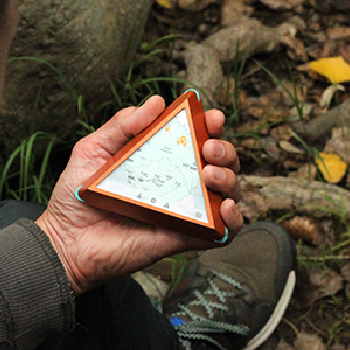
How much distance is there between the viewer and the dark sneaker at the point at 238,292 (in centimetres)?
143

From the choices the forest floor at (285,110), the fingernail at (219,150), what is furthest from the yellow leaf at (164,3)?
the fingernail at (219,150)

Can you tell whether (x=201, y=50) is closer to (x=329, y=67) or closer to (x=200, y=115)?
(x=329, y=67)

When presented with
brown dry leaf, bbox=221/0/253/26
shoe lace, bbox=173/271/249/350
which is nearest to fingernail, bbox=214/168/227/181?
shoe lace, bbox=173/271/249/350

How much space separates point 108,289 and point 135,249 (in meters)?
0.25

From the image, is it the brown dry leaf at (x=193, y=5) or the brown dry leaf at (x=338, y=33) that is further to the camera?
the brown dry leaf at (x=193, y=5)

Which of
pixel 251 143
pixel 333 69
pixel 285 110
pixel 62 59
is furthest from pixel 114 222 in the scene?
pixel 333 69

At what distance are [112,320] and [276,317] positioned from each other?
0.72m

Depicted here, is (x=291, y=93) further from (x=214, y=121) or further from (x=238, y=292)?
(x=214, y=121)

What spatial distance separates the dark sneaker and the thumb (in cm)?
77

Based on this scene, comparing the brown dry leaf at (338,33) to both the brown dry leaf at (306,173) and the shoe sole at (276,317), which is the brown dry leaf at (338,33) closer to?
the brown dry leaf at (306,173)

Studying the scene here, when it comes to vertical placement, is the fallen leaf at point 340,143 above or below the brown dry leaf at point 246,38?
below

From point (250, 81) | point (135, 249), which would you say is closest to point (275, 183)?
point (250, 81)

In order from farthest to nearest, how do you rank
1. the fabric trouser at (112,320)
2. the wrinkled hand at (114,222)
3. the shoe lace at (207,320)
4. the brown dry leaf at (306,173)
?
the brown dry leaf at (306,173)
the shoe lace at (207,320)
the fabric trouser at (112,320)
the wrinkled hand at (114,222)

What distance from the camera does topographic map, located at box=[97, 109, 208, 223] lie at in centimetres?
90
